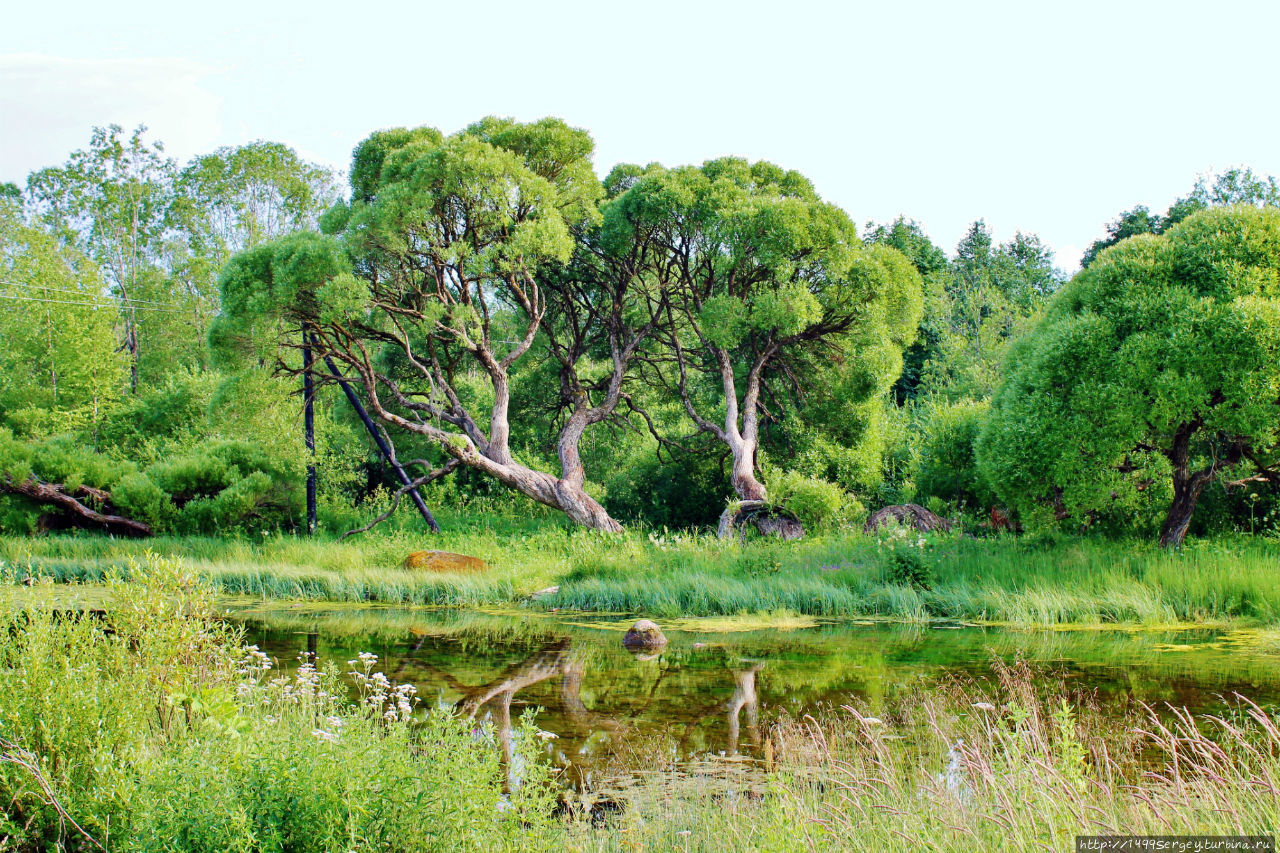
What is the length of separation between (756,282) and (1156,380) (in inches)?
430

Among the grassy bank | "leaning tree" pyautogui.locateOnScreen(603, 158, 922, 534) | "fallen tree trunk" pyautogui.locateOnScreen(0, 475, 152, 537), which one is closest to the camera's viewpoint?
the grassy bank

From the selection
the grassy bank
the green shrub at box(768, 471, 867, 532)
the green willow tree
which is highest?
the green willow tree

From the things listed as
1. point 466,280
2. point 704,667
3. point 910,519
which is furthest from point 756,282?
point 704,667

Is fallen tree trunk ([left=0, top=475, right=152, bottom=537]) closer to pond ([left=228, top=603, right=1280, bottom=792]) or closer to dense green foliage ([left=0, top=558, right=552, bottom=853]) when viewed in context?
pond ([left=228, top=603, right=1280, bottom=792])

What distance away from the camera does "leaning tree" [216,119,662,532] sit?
2006cm

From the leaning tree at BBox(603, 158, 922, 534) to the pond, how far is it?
326 inches

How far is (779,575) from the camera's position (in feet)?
52.3

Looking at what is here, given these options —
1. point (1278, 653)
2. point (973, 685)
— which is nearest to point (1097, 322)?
point (1278, 653)

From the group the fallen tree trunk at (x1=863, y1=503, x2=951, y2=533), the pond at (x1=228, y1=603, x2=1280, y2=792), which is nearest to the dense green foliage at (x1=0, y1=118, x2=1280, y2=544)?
the fallen tree trunk at (x1=863, y1=503, x2=951, y2=533)

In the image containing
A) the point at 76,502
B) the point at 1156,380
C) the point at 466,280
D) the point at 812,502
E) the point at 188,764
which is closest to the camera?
the point at 188,764

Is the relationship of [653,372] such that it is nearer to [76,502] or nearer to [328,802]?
[76,502]

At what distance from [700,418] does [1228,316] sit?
1330 centimetres

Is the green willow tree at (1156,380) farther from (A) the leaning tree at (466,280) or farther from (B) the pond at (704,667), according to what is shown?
(A) the leaning tree at (466,280)

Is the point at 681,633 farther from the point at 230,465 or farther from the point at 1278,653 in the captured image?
the point at 230,465
